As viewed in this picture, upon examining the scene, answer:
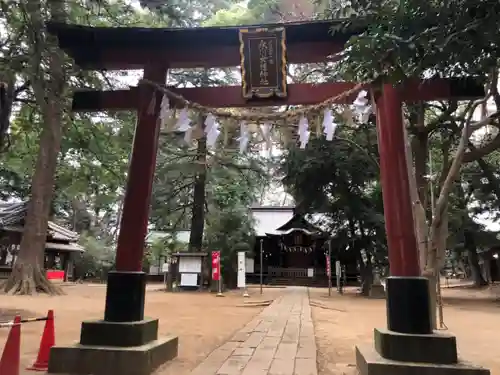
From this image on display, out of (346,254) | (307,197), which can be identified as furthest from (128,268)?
(346,254)

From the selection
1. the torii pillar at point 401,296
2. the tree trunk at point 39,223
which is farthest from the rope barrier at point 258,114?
the tree trunk at point 39,223

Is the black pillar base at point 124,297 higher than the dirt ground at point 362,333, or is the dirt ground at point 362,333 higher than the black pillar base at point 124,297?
the black pillar base at point 124,297

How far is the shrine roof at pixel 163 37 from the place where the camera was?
17.0 ft

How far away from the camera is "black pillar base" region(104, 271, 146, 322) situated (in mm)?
4520

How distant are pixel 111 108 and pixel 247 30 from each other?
2083 millimetres

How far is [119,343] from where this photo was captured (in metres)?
4.33

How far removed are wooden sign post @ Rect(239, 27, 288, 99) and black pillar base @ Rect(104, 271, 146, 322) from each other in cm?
273

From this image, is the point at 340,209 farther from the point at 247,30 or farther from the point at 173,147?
the point at 247,30

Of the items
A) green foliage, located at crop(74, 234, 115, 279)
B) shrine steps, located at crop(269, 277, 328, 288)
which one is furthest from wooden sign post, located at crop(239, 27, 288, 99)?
green foliage, located at crop(74, 234, 115, 279)

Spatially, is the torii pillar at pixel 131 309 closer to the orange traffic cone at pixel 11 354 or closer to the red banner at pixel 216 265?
the orange traffic cone at pixel 11 354

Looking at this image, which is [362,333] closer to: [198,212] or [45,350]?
[45,350]

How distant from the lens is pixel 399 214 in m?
4.38

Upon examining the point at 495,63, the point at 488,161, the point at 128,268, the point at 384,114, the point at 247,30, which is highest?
the point at 488,161

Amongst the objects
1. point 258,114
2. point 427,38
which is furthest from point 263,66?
point 427,38
